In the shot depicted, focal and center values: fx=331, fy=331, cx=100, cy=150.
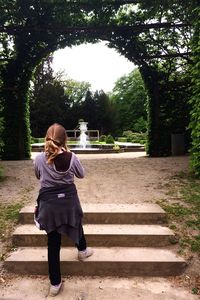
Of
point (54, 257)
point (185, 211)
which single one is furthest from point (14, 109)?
point (54, 257)

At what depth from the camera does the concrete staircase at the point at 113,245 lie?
4012 millimetres

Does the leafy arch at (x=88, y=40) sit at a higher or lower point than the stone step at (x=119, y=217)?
higher

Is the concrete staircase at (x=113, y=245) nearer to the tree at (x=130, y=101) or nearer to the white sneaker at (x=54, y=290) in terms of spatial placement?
the white sneaker at (x=54, y=290)

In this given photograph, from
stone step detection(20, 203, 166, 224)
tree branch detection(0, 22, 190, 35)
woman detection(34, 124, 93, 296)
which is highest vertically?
tree branch detection(0, 22, 190, 35)

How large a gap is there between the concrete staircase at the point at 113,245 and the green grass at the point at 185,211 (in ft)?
0.59

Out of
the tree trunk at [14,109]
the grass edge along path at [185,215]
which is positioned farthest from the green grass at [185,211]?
the tree trunk at [14,109]

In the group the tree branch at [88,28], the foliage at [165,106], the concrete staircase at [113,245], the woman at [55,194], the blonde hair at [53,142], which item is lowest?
the concrete staircase at [113,245]

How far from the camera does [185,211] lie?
17.3ft

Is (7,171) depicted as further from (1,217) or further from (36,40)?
(36,40)

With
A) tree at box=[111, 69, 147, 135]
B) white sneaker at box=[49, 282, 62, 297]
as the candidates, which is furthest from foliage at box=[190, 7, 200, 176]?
tree at box=[111, 69, 147, 135]

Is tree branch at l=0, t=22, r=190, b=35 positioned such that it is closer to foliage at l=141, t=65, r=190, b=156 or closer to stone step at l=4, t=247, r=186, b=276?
foliage at l=141, t=65, r=190, b=156

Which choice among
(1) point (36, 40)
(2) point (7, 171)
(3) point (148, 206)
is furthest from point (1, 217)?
(1) point (36, 40)

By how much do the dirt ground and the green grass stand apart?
261mm

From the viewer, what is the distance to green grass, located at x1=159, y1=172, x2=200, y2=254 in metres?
4.49
